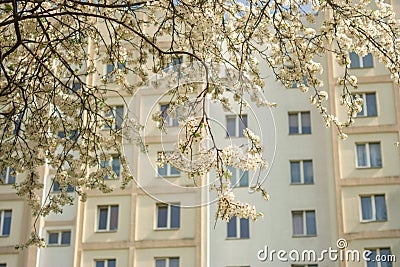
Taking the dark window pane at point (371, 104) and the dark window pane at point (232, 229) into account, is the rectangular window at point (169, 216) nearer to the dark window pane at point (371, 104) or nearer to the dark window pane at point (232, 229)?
the dark window pane at point (232, 229)

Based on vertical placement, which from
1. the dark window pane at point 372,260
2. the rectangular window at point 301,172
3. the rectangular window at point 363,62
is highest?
the rectangular window at point 363,62

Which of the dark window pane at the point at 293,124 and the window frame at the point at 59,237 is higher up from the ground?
the dark window pane at the point at 293,124

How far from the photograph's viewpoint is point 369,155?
29.7 metres

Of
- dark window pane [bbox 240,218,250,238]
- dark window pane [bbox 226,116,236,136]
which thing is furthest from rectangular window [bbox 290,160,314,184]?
dark window pane [bbox 226,116,236,136]

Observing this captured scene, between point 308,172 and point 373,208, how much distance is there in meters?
2.83

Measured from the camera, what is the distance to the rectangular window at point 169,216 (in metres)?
30.0

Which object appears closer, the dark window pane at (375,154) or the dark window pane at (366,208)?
the dark window pane at (366,208)

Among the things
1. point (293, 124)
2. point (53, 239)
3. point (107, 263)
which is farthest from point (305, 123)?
point (53, 239)

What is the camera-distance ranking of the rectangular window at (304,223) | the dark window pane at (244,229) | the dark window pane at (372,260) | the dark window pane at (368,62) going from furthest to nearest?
the dark window pane at (368,62) → the dark window pane at (244,229) → the rectangular window at (304,223) → the dark window pane at (372,260)

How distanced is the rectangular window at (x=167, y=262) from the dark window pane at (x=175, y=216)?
128 centimetres

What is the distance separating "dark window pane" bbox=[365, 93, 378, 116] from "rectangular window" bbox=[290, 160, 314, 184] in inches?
120

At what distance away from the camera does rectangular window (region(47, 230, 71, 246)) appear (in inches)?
1190

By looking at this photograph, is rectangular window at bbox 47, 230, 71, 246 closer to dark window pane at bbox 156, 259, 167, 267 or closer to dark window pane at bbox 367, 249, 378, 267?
dark window pane at bbox 156, 259, 167, 267

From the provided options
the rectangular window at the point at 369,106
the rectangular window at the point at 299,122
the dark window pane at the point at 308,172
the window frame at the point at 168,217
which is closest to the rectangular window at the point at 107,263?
the window frame at the point at 168,217
